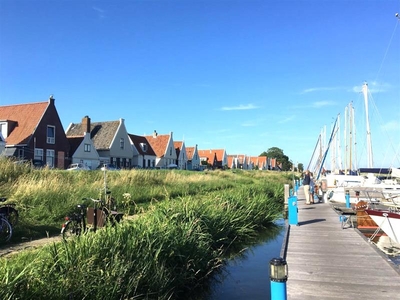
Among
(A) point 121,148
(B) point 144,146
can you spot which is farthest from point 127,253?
(B) point 144,146

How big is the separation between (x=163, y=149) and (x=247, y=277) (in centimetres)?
6172

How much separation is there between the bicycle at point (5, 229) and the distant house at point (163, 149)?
58358mm

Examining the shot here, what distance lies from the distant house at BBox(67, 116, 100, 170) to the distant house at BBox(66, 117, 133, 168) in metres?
1.66

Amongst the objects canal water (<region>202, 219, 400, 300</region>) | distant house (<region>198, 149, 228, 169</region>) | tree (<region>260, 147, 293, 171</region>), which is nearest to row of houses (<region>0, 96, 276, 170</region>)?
distant house (<region>198, 149, 228, 169</region>)

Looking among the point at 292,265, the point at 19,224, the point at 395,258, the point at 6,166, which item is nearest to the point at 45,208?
the point at 19,224

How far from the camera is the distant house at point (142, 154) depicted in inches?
2376

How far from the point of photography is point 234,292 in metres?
7.52

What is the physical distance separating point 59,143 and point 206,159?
56831 mm

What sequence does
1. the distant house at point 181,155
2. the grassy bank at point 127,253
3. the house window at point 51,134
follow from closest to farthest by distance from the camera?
the grassy bank at point 127,253
the house window at point 51,134
the distant house at point 181,155

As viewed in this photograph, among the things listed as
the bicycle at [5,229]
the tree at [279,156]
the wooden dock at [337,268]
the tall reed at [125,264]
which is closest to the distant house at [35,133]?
the bicycle at [5,229]

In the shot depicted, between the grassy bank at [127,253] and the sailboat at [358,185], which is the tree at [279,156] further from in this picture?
the grassy bank at [127,253]

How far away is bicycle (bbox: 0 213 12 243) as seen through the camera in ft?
28.5

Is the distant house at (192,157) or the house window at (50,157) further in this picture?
the distant house at (192,157)

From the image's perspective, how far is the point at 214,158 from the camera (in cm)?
9612
